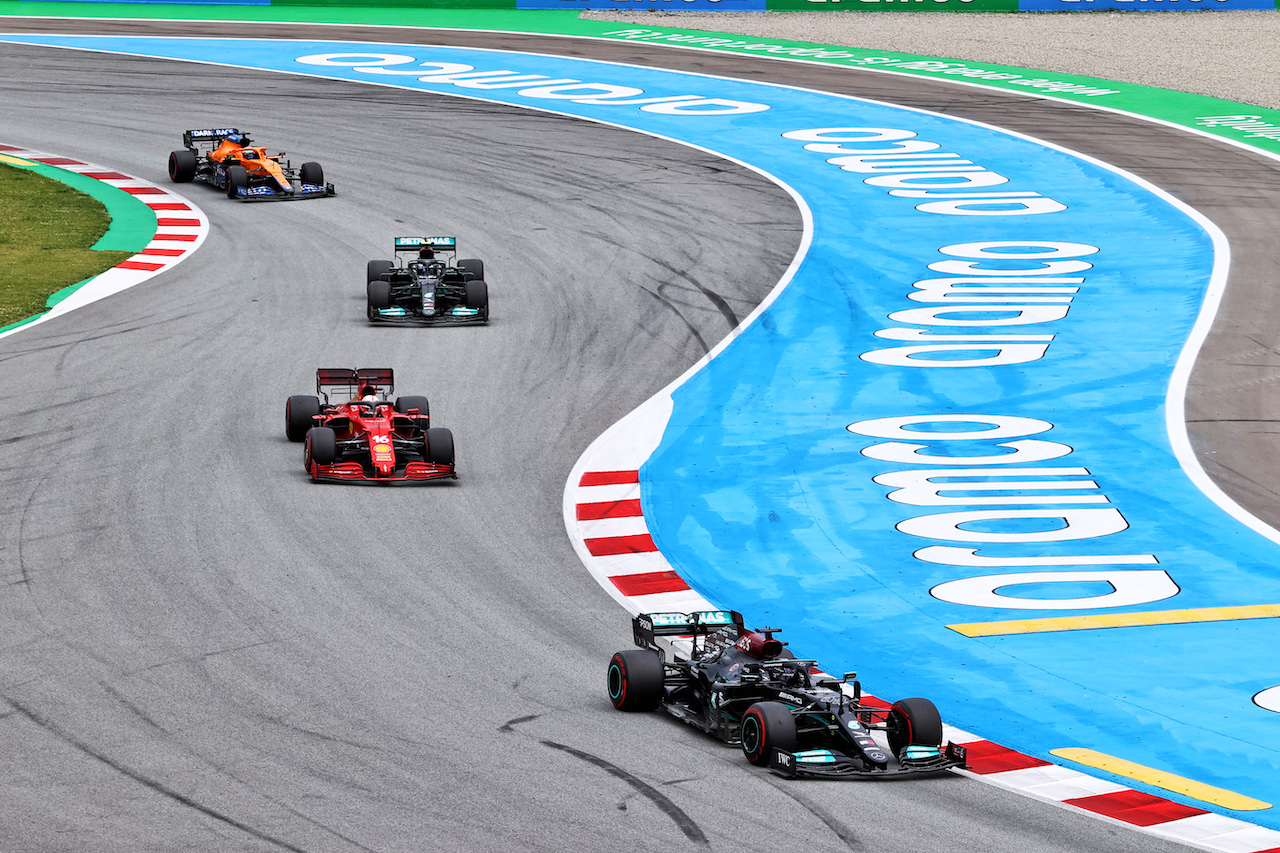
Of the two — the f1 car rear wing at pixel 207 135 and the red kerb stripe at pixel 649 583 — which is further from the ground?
the f1 car rear wing at pixel 207 135

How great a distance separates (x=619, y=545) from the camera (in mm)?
14297

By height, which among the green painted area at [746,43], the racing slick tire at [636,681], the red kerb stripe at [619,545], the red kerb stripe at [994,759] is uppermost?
the green painted area at [746,43]

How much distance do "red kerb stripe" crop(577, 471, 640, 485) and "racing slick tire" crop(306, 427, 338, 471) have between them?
2349 mm

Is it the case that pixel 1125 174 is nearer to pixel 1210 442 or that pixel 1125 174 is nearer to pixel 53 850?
pixel 1210 442

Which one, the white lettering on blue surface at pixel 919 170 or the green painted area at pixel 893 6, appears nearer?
the white lettering on blue surface at pixel 919 170

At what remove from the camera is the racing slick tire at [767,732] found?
32.0 feet

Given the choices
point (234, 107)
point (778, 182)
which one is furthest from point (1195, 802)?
point (234, 107)

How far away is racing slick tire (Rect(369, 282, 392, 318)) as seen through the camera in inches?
818

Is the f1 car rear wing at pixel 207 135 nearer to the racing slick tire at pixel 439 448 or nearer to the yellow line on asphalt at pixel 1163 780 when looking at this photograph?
the racing slick tire at pixel 439 448

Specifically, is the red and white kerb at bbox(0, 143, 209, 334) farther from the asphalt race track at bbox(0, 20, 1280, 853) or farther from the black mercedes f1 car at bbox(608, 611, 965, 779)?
the black mercedes f1 car at bbox(608, 611, 965, 779)

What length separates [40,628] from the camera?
37.5ft

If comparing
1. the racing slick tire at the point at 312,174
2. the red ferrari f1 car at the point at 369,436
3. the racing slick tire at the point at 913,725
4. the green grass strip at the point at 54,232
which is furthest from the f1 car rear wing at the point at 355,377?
the racing slick tire at the point at 312,174

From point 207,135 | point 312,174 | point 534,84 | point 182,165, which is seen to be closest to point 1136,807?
point 312,174

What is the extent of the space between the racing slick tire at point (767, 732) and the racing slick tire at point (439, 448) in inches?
244
